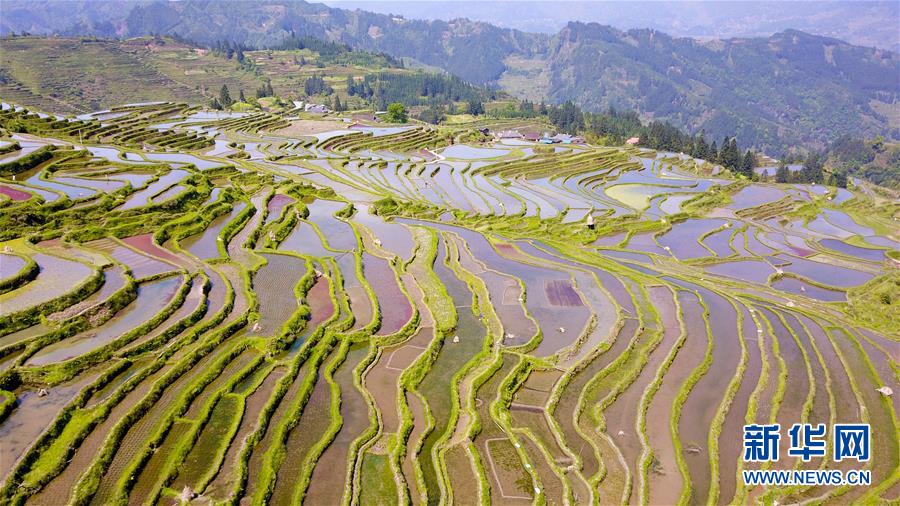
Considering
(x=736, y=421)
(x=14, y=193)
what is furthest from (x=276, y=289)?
(x=736, y=421)

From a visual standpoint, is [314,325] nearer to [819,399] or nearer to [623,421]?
[623,421]

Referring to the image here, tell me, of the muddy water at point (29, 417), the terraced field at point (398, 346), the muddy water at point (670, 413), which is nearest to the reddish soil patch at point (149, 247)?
the terraced field at point (398, 346)

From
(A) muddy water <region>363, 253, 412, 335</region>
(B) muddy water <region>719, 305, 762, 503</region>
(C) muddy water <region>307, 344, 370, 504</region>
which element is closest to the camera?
(C) muddy water <region>307, 344, 370, 504</region>

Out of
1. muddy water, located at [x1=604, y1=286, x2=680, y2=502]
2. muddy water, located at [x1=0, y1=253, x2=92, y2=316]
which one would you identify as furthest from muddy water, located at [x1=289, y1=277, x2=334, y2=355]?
muddy water, located at [x1=604, y1=286, x2=680, y2=502]

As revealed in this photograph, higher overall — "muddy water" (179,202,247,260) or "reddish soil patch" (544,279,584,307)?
"muddy water" (179,202,247,260)

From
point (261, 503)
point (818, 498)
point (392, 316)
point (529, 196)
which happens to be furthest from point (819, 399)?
point (529, 196)

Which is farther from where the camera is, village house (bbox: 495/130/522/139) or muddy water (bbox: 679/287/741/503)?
village house (bbox: 495/130/522/139)

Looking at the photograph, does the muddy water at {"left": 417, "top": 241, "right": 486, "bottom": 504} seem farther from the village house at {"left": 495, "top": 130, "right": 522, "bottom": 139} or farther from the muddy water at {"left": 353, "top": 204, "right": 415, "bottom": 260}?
the village house at {"left": 495, "top": 130, "right": 522, "bottom": 139}
